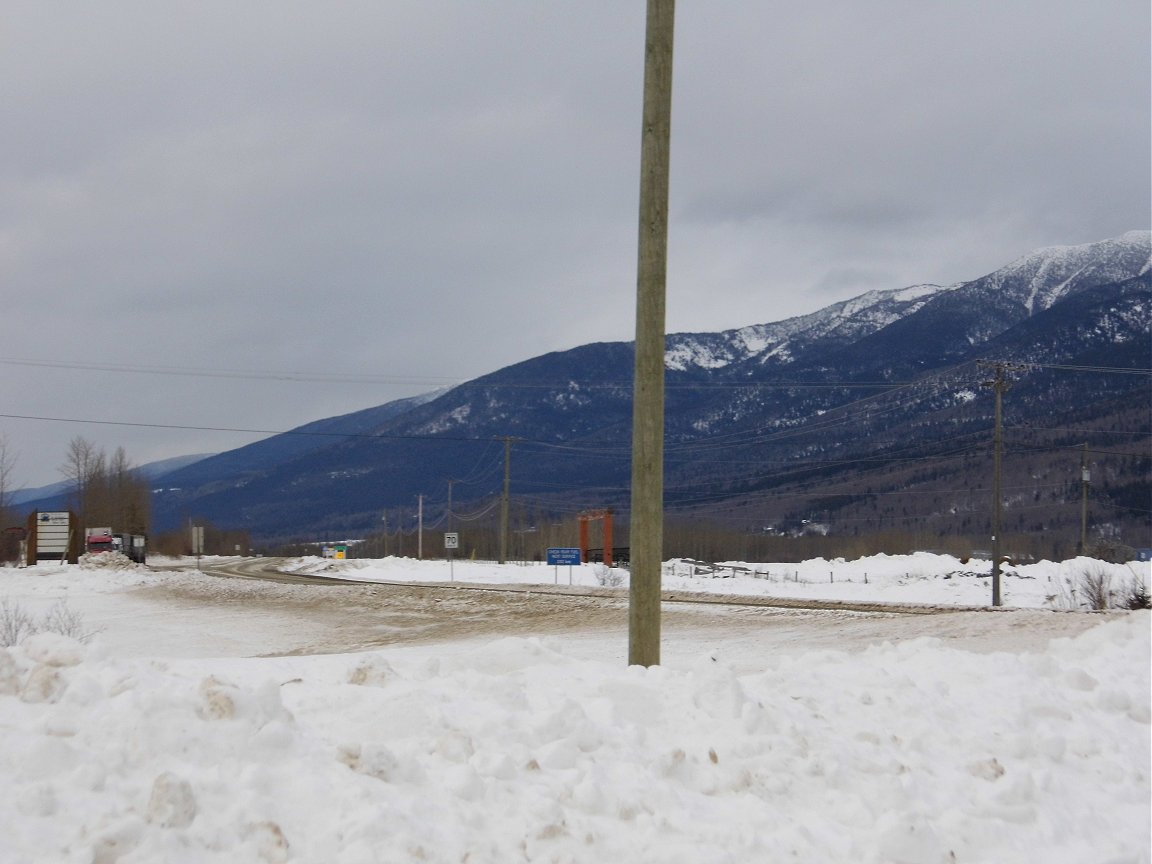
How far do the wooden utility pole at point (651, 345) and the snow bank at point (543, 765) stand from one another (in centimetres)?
80

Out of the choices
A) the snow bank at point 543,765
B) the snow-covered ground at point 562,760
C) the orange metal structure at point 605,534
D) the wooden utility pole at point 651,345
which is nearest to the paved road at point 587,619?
the snow-covered ground at point 562,760

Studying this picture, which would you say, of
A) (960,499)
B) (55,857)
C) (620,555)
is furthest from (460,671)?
(960,499)

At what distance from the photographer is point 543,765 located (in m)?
5.99

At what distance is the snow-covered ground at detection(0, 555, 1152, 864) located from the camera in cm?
477

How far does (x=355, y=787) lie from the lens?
5.20 m

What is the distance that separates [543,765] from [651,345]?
4.52m

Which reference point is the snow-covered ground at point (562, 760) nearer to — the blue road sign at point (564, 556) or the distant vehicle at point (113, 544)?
the blue road sign at point (564, 556)

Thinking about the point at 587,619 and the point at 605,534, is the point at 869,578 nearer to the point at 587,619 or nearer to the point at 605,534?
the point at 605,534

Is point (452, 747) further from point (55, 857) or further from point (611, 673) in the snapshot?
point (611, 673)

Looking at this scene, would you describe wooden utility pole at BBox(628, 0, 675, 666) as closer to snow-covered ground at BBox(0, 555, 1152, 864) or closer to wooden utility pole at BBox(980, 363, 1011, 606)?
snow-covered ground at BBox(0, 555, 1152, 864)

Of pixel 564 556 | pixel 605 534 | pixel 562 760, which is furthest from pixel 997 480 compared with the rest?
pixel 562 760

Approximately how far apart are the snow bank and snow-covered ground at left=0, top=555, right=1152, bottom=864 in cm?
1

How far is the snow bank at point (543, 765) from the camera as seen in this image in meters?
4.75

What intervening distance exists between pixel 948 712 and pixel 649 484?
3017 millimetres
